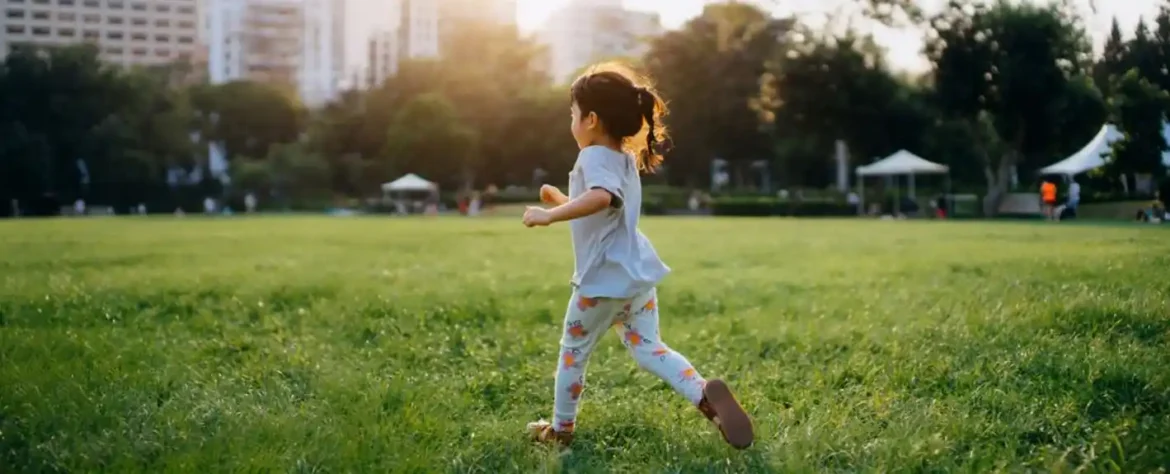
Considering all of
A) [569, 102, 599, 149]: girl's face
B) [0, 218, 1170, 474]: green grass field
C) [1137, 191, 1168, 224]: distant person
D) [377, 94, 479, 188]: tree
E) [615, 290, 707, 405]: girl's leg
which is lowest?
[0, 218, 1170, 474]: green grass field

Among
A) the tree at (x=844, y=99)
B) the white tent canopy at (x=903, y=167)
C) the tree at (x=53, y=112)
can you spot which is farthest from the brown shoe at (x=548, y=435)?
the tree at (x=53, y=112)

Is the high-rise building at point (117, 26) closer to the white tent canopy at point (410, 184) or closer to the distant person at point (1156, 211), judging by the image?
the white tent canopy at point (410, 184)

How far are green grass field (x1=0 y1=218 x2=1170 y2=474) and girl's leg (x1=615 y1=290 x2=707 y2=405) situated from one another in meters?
0.20

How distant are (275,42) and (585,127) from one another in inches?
5246

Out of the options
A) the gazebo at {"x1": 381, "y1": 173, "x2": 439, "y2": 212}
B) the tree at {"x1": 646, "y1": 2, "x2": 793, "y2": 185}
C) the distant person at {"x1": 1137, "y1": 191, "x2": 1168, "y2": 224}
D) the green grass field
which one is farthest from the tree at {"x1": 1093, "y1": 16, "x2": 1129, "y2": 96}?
the gazebo at {"x1": 381, "y1": 173, "x2": 439, "y2": 212}

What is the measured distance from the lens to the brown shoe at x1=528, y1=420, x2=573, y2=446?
11.4ft

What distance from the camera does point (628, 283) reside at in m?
3.38

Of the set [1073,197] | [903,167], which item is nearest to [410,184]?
[903,167]

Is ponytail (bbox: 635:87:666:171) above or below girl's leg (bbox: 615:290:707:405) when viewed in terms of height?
above

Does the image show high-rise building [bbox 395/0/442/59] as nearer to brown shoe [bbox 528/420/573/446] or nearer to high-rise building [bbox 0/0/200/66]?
high-rise building [bbox 0/0/200/66]

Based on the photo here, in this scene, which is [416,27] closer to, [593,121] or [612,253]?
[593,121]

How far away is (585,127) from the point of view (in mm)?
3465

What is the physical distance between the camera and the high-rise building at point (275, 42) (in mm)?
125000

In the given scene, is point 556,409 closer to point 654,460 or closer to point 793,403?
point 654,460
